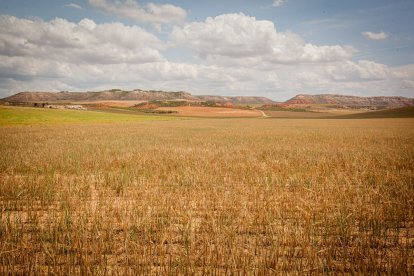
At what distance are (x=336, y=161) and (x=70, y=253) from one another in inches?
477

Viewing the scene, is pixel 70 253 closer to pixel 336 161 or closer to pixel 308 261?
pixel 308 261

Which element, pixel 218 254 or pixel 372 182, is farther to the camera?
pixel 372 182

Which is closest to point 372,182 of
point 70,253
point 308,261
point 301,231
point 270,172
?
point 270,172

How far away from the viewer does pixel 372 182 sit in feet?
28.0

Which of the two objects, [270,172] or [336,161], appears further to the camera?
[336,161]

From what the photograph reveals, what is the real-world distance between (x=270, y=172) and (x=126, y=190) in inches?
219

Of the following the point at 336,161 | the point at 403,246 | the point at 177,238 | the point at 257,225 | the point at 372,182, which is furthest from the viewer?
the point at 336,161

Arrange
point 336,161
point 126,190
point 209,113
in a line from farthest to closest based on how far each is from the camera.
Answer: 1. point 209,113
2. point 336,161
3. point 126,190

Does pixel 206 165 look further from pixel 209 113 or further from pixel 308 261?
pixel 209 113

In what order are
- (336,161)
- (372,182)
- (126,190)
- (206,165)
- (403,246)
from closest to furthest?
1. (403,246)
2. (126,190)
3. (372,182)
4. (206,165)
5. (336,161)

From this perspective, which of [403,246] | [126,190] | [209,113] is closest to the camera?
[403,246]

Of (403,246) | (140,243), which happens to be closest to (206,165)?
(140,243)

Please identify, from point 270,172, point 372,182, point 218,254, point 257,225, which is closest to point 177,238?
point 218,254

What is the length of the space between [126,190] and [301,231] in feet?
17.0
